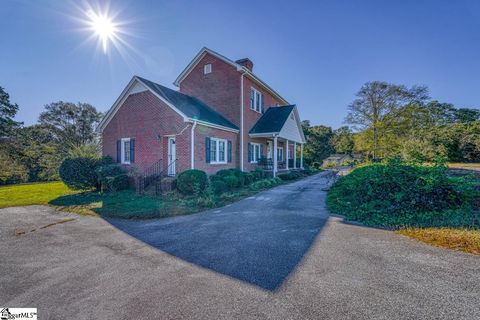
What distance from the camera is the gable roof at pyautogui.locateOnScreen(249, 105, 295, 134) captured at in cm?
1711

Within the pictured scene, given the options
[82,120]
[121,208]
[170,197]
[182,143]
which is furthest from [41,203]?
[82,120]

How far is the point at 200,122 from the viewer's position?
12438 mm

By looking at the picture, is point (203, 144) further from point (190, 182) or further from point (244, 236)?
point (244, 236)

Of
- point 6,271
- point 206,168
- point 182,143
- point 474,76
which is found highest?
point 474,76

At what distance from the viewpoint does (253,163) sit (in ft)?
58.7

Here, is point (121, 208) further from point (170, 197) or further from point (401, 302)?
point (401, 302)

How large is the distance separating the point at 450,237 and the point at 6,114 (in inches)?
1696

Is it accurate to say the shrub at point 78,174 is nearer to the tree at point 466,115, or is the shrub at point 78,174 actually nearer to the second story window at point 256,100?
the second story window at point 256,100

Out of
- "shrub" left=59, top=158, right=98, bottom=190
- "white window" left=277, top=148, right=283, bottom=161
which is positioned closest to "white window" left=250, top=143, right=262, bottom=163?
"white window" left=277, top=148, right=283, bottom=161

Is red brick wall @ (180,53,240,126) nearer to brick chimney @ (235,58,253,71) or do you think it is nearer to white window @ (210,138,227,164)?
white window @ (210,138,227,164)

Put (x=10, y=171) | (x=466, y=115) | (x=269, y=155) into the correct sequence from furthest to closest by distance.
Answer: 1. (x=466, y=115)
2. (x=10, y=171)
3. (x=269, y=155)

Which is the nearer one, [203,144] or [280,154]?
[203,144]

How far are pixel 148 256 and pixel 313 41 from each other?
46.9ft

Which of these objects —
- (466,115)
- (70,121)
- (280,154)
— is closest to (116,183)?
(280,154)
